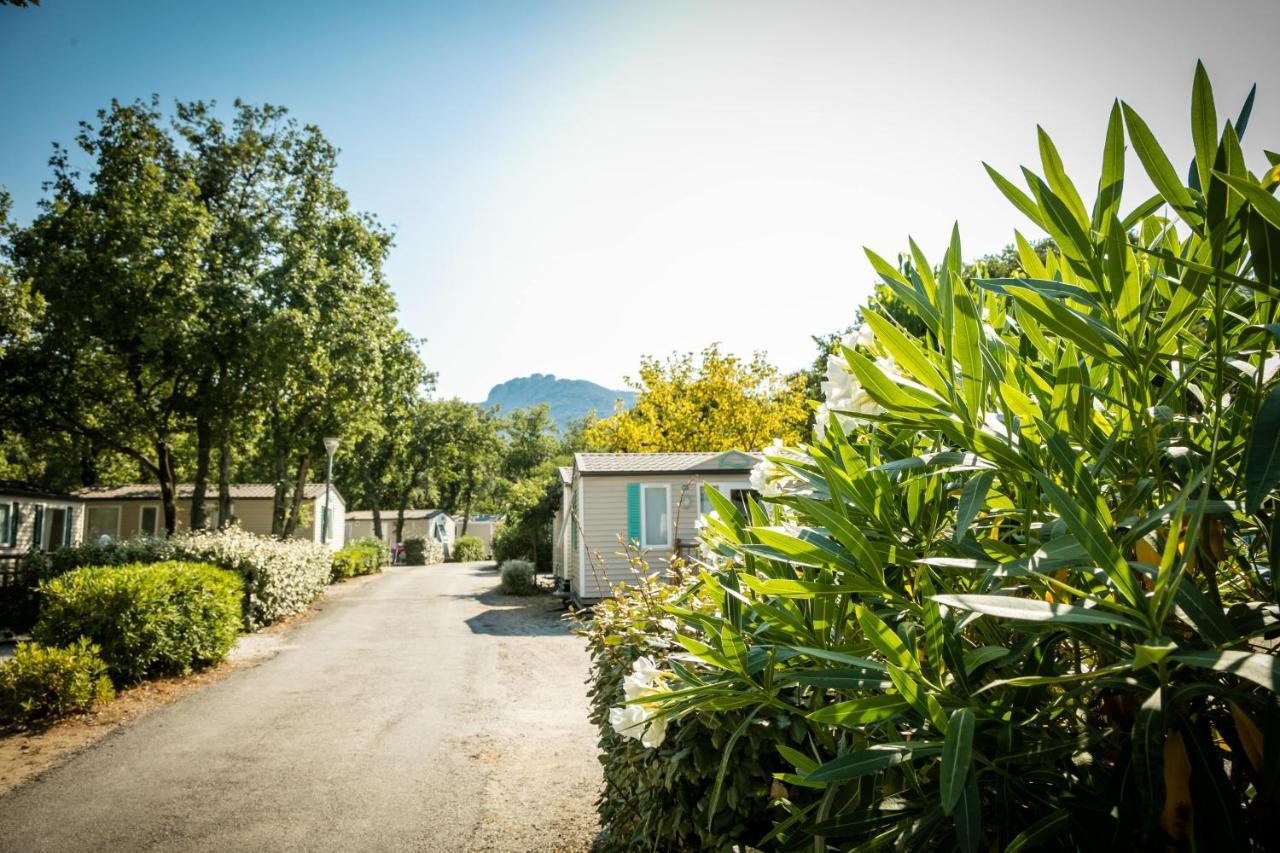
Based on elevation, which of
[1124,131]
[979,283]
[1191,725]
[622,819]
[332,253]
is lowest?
[622,819]

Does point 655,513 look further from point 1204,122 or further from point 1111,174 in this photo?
point 1204,122

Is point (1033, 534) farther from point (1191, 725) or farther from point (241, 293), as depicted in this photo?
point (241, 293)

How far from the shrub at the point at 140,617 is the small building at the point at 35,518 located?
1557 cm

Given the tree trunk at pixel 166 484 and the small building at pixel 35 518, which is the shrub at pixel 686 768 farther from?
the small building at pixel 35 518

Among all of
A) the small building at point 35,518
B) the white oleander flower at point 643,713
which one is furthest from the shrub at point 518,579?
the white oleander flower at point 643,713

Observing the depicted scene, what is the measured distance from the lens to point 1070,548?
0.87 m

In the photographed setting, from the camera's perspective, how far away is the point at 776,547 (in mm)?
1175

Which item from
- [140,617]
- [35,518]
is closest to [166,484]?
[35,518]

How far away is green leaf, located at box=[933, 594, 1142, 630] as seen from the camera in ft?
2.37

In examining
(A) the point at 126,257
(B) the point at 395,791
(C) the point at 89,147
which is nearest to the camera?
(B) the point at 395,791

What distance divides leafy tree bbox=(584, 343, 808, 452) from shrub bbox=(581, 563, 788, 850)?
22.3 metres

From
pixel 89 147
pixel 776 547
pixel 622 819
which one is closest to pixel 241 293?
pixel 89 147

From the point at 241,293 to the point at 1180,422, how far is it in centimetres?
2124

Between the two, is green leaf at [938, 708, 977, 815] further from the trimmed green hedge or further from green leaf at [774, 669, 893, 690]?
the trimmed green hedge
